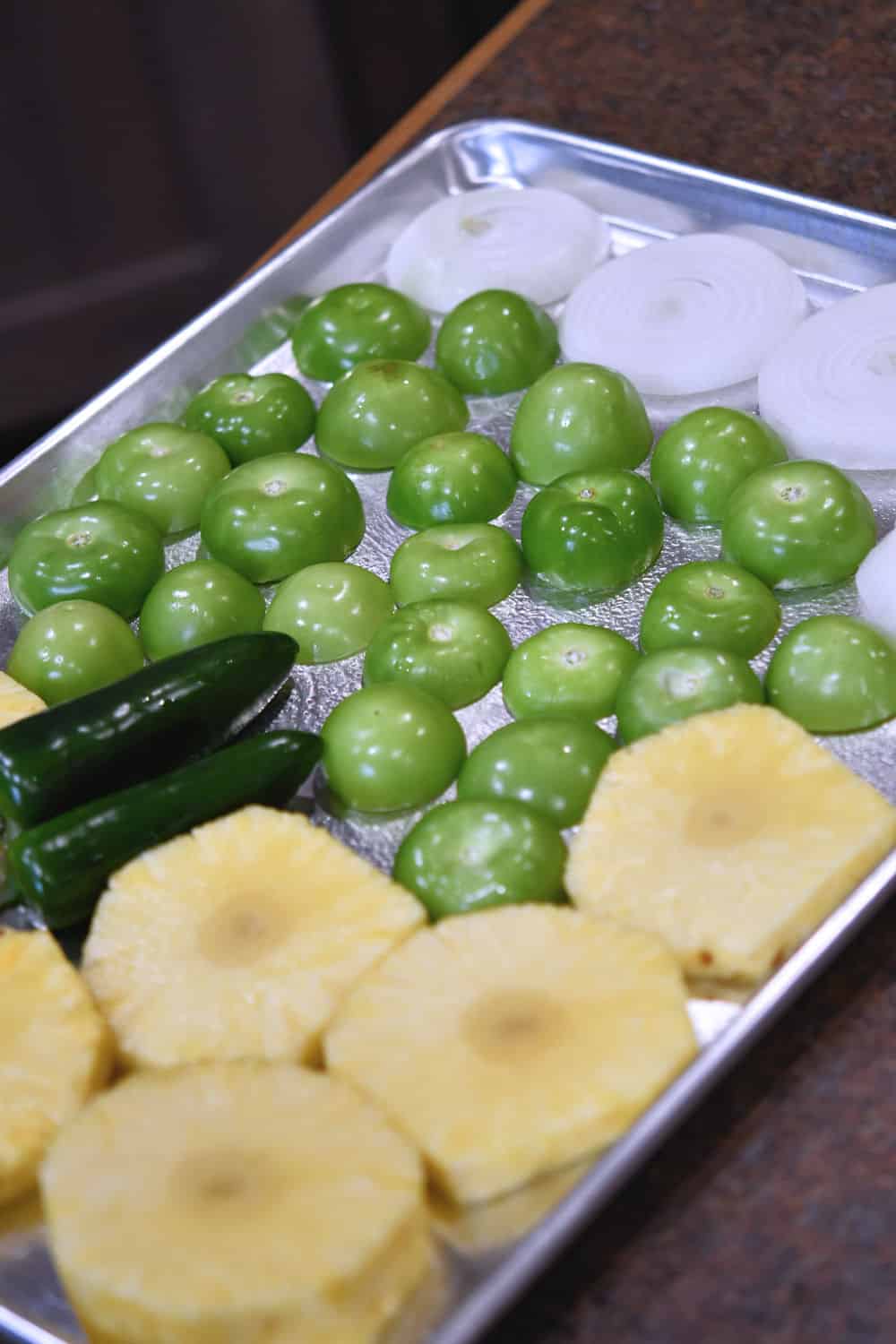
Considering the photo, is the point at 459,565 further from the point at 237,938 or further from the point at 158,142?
the point at 158,142

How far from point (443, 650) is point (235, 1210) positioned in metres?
0.70

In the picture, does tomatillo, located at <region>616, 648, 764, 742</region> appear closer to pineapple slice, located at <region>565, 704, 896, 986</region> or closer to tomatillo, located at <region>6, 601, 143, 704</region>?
pineapple slice, located at <region>565, 704, 896, 986</region>

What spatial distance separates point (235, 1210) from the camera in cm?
121

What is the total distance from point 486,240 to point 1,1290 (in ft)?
5.09

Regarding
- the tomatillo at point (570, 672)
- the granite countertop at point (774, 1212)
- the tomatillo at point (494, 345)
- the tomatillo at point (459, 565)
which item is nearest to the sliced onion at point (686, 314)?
the tomatillo at point (494, 345)

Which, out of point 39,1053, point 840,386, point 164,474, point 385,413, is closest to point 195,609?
point 164,474

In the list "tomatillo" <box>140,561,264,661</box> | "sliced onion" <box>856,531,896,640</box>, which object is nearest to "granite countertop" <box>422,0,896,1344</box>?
"sliced onion" <box>856,531,896,640</box>

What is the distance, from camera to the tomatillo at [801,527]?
1773 mm

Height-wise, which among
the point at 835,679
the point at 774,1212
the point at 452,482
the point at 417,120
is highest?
the point at 417,120

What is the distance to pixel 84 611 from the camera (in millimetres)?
1830

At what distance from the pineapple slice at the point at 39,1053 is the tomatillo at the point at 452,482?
739 mm

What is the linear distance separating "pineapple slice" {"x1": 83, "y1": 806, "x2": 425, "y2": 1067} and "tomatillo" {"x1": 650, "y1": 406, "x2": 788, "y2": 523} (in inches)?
25.9

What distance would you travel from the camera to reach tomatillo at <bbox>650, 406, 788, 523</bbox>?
1.88 meters

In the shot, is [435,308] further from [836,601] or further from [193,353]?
[836,601]
